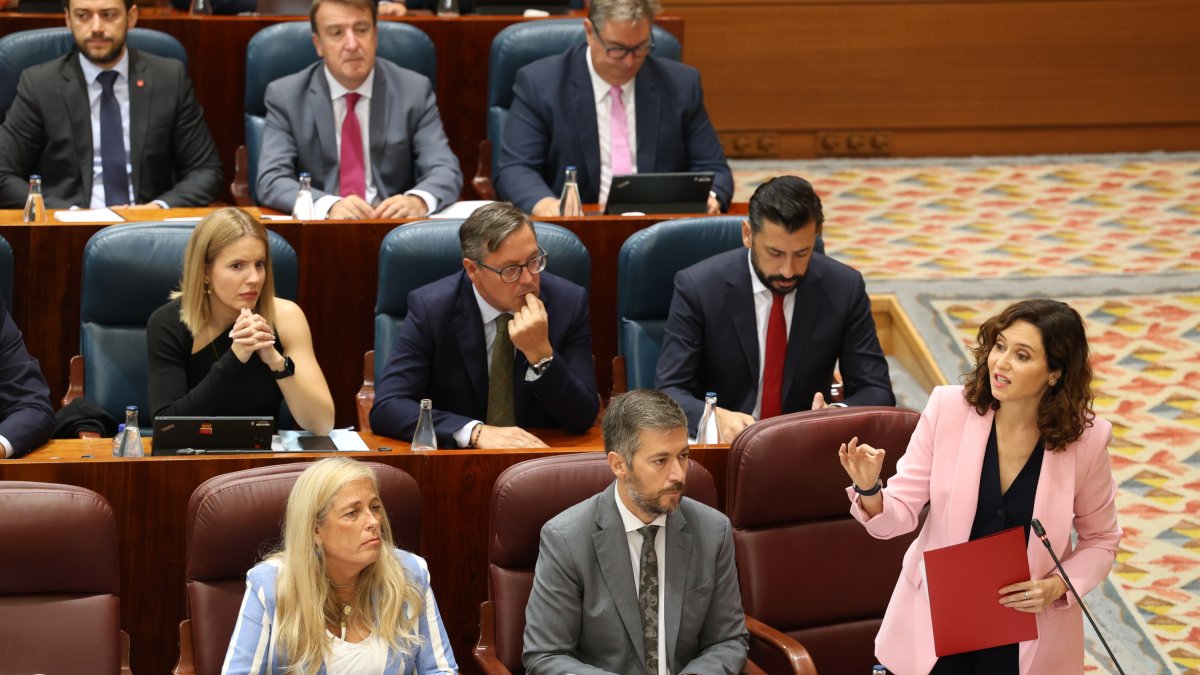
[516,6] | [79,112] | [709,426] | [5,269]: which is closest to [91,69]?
[79,112]

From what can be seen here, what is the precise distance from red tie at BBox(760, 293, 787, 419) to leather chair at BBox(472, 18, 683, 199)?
130cm

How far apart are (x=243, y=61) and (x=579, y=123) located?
0.92m

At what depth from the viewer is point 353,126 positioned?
3.88 meters

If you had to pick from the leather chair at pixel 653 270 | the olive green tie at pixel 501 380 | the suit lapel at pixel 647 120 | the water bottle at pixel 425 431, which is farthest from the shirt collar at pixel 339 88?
the water bottle at pixel 425 431

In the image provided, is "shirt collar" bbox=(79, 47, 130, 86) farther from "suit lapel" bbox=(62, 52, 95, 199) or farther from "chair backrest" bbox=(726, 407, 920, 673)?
"chair backrest" bbox=(726, 407, 920, 673)

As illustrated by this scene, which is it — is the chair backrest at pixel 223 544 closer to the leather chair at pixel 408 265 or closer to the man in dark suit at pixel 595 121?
the leather chair at pixel 408 265

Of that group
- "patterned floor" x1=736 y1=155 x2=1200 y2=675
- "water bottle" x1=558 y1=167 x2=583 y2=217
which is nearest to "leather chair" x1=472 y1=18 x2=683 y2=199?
"water bottle" x1=558 y1=167 x2=583 y2=217

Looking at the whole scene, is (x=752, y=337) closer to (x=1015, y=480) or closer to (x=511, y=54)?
(x=1015, y=480)

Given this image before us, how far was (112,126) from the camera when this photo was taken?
3852mm

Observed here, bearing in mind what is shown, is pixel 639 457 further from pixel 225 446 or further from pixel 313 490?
pixel 225 446

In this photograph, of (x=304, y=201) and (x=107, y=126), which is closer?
(x=304, y=201)

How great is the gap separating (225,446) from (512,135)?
5.47ft

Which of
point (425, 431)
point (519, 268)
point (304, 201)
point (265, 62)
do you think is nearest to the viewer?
point (425, 431)

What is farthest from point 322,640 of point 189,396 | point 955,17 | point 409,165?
point 955,17
